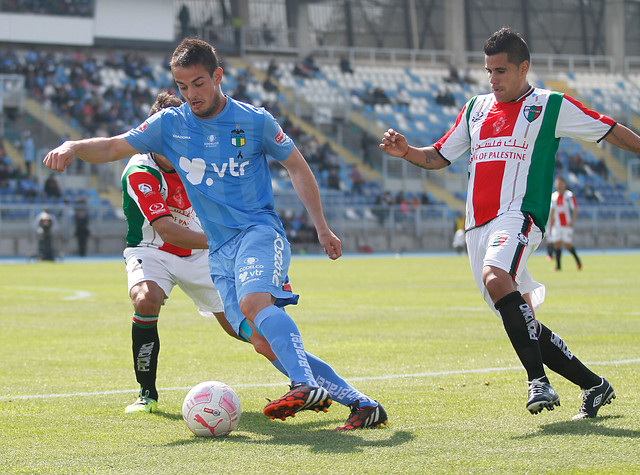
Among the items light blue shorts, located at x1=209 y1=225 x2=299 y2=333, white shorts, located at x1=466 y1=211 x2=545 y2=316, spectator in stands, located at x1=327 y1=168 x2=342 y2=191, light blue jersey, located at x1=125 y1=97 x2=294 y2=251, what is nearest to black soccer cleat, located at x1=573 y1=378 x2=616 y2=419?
white shorts, located at x1=466 y1=211 x2=545 y2=316

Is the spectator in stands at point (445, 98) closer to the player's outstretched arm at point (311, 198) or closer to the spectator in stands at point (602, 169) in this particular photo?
the spectator in stands at point (602, 169)

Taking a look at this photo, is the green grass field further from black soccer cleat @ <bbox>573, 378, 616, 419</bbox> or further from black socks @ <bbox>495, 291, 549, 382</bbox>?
black socks @ <bbox>495, 291, 549, 382</bbox>

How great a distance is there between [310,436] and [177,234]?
173 cm

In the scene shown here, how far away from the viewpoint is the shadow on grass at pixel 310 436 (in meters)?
4.53

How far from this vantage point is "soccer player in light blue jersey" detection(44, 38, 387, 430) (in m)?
4.96

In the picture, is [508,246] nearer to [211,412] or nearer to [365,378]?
[211,412]

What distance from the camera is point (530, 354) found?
16.7 ft

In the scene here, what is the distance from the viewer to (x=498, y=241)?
530 centimetres

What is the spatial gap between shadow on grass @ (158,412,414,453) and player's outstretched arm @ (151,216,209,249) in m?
1.20

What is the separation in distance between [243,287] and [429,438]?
1212mm

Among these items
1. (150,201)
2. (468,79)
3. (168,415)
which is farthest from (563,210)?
(468,79)

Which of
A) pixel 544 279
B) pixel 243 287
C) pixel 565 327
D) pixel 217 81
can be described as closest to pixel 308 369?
pixel 243 287

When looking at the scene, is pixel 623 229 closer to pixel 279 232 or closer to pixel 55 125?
pixel 55 125

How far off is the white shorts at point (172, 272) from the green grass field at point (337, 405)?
2.29 ft
